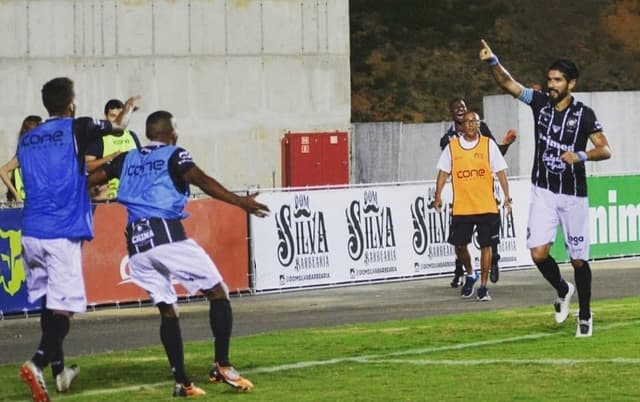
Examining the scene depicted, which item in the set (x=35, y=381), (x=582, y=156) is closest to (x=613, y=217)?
(x=582, y=156)

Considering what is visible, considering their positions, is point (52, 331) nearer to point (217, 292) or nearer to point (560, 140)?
point (217, 292)

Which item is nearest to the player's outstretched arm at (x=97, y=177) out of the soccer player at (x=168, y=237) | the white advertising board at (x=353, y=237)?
the soccer player at (x=168, y=237)

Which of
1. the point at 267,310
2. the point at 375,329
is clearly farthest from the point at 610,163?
the point at 375,329

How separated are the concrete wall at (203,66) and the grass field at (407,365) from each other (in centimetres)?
1780

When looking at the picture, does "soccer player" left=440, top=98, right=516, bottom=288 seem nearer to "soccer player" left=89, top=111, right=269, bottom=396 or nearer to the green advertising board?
the green advertising board

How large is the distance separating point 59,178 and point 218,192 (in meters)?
1.09

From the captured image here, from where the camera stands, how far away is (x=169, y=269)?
466 inches

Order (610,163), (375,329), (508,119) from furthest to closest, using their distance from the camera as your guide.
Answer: (610,163), (508,119), (375,329)

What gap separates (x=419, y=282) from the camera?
75.5ft

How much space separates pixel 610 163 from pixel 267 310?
15.3 metres

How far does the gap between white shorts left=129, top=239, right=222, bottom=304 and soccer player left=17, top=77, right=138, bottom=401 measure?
0.47 metres

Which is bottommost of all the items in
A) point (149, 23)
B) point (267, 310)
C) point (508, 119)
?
point (267, 310)

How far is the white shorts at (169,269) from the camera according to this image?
1180 cm

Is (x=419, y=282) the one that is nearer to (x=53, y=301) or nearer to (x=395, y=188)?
(x=395, y=188)
